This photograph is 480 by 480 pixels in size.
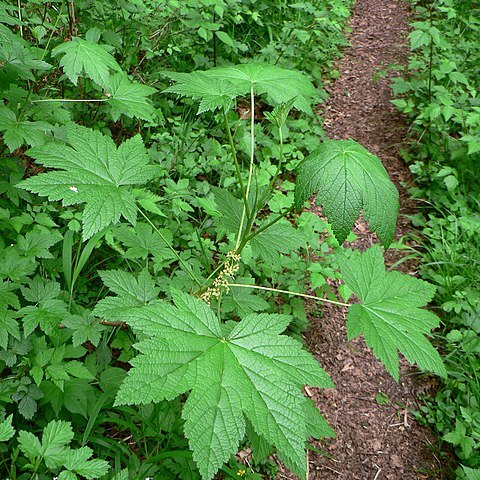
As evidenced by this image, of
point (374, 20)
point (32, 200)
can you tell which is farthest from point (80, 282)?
point (374, 20)

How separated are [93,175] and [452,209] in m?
3.30

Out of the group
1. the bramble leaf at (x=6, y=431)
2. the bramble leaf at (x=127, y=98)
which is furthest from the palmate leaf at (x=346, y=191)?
the bramble leaf at (x=6, y=431)

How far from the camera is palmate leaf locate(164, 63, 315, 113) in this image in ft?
5.64

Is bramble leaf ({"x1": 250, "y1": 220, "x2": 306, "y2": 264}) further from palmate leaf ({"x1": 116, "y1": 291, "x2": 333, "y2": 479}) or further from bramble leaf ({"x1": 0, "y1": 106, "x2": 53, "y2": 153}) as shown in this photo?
bramble leaf ({"x1": 0, "y1": 106, "x2": 53, "y2": 153})

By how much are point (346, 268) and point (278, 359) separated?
635 mm

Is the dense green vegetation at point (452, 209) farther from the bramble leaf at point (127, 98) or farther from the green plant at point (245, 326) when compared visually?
the bramble leaf at point (127, 98)

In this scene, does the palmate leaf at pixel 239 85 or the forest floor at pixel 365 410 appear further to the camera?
the forest floor at pixel 365 410

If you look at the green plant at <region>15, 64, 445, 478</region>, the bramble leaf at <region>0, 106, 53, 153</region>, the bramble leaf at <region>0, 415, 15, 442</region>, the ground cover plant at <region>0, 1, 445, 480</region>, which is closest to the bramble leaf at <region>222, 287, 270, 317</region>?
the ground cover plant at <region>0, 1, 445, 480</region>

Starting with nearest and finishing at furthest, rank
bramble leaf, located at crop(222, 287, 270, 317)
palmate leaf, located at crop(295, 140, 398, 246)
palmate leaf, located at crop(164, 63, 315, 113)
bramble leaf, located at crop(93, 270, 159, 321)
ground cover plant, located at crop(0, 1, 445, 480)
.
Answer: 1. ground cover plant, located at crop(0, 1, 445, 480)
2. palmate leaf, located at crop(295, 140, 398, 246)
3. palmate leaf, located at crop(164, 63, 315, 113)
4. bramble leaf, located at crop(93, 270, 159, 321)
5. bramble leaf, located at crop(222, 287, 270, 317)

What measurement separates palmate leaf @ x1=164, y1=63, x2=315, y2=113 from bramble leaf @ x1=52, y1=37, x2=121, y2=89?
1.65 ft

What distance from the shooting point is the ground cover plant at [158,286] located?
1.32 metres

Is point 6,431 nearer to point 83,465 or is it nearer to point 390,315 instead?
point 83,465

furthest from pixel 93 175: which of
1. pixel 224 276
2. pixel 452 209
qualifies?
pixel 452 209

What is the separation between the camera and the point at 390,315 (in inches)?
68.2
